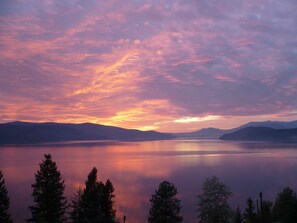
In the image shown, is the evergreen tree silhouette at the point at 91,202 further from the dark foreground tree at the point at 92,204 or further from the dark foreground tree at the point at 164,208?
the dark foreground tree at the point at 164,208

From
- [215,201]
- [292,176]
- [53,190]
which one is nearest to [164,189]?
[215,201]

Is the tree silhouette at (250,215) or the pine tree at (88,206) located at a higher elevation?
the pine tree at (88,206)

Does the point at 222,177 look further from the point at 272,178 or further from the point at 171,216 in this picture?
the point at 171,216

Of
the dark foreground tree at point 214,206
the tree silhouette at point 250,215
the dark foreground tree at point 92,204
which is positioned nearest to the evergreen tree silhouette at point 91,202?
the dark foreground tree at point 92,204

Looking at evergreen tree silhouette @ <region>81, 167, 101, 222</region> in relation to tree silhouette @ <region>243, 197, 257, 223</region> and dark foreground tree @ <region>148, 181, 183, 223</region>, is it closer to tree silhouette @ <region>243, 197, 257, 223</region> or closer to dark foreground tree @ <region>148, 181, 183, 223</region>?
dark foreground tree @ <region>148, 181, 183, 223</region>

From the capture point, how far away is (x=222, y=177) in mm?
87750

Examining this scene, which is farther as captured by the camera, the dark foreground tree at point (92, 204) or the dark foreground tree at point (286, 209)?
the dark foreground tree at point (286, 209)

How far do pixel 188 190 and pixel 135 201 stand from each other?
15.0 m

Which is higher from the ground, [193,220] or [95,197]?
[95,197]

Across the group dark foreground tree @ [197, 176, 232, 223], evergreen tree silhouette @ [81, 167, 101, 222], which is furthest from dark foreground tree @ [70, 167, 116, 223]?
dark foreground tree @ [197, 176, 232, 223]

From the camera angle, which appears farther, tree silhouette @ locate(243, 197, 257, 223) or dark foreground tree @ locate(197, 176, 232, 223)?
dark foreground tree @ locate(197, 176, 232, 223)

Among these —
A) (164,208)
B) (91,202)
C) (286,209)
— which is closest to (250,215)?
(286,209)

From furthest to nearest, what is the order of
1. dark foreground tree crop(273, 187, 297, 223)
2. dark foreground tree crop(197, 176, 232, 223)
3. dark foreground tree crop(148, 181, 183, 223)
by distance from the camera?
dark foreground tree crop(197, 176, 232, 223) < dark foreground tree crop(273, 187, 297, 223) < dark foreground tree crop(148, 181, 183, 223)

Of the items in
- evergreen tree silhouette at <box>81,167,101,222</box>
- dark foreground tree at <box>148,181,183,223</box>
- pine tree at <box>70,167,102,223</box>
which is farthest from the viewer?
evergreen tree silhouette at <box>81,167,101,222</box>
